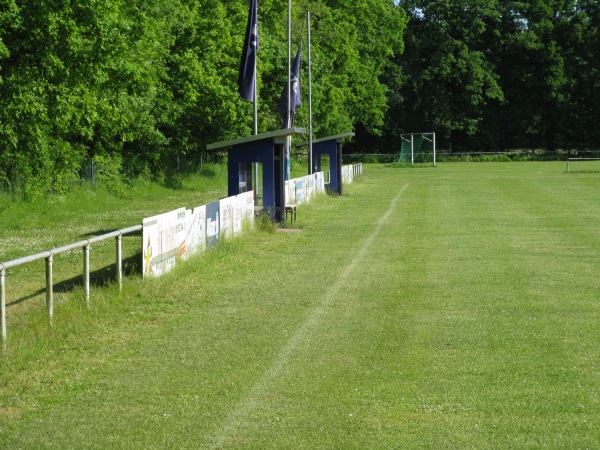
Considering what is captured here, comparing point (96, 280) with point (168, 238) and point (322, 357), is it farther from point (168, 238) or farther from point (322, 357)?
point (322, 357)

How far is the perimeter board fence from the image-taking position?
37.1ft

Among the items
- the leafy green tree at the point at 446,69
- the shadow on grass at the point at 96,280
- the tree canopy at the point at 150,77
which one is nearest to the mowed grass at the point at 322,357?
the shadow on grass at the point at 96,280

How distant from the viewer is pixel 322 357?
394 inches

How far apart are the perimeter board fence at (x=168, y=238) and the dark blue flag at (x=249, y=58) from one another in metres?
5.89

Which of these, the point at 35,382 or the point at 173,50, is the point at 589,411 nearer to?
the point at 35,382

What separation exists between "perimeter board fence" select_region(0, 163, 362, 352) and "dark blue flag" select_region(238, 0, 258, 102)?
5895 mm

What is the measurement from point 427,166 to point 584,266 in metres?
65.9

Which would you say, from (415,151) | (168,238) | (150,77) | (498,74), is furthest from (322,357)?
(498,74)

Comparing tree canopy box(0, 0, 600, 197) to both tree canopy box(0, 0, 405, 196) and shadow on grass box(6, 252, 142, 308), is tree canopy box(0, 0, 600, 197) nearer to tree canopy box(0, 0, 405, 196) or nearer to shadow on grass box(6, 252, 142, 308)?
tree canopy box(0, 0, 405, 196)

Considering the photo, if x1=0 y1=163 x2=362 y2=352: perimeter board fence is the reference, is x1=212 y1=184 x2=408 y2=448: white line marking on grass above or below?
below

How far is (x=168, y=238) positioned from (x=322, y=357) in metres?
6.42

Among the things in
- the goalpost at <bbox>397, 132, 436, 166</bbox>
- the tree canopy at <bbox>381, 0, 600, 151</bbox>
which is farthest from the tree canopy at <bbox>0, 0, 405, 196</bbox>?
the tree canopy at <bbox>381, 0, 600, 151</bbox>

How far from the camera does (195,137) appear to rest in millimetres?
48656

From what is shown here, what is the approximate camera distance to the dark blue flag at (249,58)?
28500 mm
